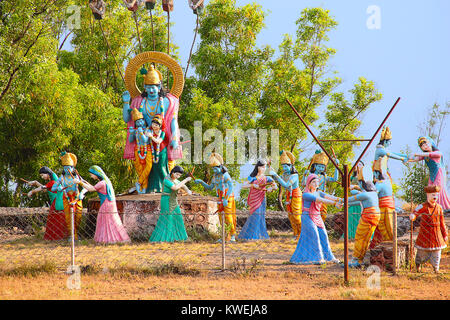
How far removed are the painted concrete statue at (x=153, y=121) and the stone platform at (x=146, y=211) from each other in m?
0.64

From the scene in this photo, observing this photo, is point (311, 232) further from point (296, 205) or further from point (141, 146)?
point (141, 146)

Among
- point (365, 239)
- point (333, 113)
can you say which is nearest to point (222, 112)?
point (333, 113)

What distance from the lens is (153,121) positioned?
12.7 metres

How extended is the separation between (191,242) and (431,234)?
464 centimetres

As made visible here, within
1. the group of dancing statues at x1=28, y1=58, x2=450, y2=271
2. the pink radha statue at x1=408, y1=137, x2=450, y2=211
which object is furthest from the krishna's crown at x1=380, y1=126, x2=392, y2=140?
the pink radha statue at x1=408, y1=137, x2=450, y2=211

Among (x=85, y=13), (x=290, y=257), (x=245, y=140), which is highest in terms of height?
(x=85, y=13)

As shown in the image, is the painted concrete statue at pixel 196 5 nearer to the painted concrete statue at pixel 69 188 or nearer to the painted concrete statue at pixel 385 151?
the painted concrete statue at pixel 69 188

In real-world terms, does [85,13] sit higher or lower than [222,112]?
higher

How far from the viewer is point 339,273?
8758mm

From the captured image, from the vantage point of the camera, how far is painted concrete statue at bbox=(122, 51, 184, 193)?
42.1 ft

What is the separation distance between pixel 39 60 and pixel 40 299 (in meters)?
11.1

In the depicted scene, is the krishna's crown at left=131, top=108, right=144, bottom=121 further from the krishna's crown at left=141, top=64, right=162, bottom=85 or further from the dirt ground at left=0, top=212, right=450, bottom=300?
the dirt ground at left=0, top=212, right=450, bottom=300

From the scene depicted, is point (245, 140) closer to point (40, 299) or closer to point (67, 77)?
point (67, 77)

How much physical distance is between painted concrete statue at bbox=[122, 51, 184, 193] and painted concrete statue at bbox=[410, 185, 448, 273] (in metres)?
5.79
